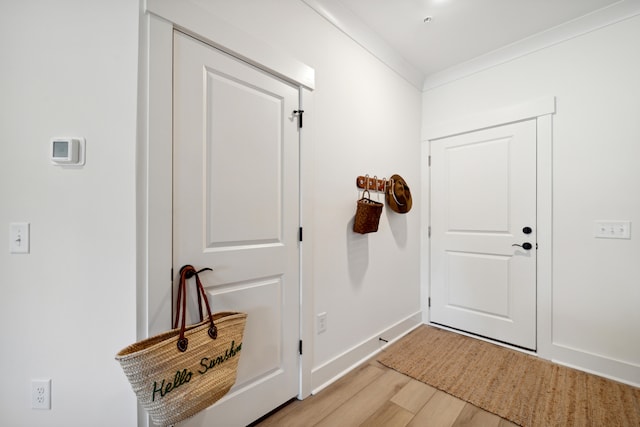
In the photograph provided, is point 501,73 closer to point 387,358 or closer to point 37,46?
point 387,358

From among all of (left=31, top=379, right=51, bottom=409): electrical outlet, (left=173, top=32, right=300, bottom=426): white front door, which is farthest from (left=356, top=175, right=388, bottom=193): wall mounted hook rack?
(left=31, top=379, right=51, bottom=409): electrical outlet

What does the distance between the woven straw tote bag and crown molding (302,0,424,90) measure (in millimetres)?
1858

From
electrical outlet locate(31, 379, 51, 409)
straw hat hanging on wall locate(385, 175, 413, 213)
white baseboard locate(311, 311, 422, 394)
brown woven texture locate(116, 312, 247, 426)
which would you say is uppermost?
straw hat hanging on wall locate(385, 175, 413, 213)

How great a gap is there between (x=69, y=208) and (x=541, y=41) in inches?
134

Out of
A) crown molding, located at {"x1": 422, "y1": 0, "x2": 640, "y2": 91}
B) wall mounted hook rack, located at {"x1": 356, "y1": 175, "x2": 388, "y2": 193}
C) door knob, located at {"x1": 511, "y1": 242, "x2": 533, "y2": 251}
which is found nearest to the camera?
crown molding, located at {"x1": 422, "y1": 0, "x2": 640, "y2": 91}

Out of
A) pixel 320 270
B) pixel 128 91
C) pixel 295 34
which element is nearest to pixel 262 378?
pixel 320 270

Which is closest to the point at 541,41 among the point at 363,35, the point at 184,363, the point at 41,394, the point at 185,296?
the point at 363,35

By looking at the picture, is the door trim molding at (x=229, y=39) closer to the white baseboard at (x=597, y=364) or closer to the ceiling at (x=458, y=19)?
the ceiling at (x=458, y=19)

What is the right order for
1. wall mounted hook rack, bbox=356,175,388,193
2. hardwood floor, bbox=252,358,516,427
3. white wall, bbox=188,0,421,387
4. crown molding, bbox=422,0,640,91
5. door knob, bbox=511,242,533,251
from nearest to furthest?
1. hardwood floor, bbox=252,358,516,427
2. white wall, bbox=188,0,421,387
3. crown molding, bbox=422,0,640,91
4. wall mounted hook rack, bbox=356,175,388,193
5. door knob, bbox=511,242,533,251

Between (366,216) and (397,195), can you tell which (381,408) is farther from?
(397,195)

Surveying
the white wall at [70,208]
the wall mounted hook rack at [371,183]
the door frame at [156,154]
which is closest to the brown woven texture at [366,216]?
the wall mounted hook rack at [371,183]

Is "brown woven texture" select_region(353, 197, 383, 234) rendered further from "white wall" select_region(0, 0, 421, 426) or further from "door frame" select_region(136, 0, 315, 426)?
"white wall" select_region(0, 0, 421, 426)

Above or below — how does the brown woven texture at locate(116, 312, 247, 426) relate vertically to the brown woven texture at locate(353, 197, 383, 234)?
below

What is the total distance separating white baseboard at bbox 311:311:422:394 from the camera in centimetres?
182
